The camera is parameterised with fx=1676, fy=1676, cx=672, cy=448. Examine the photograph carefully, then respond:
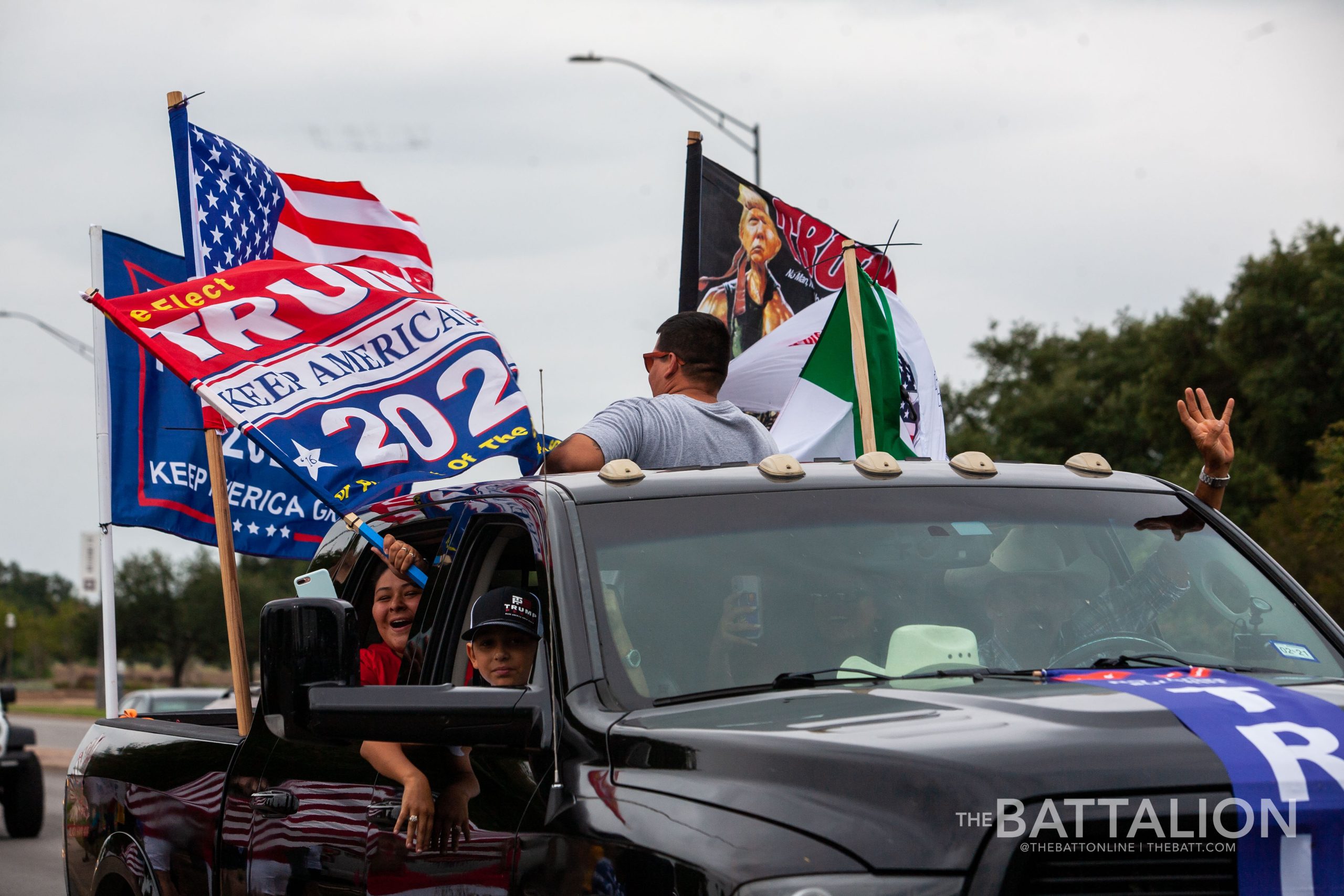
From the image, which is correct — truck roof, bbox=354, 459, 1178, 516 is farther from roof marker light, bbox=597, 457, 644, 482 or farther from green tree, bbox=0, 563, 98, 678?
green tree, bbox=0, 563, 98, 678

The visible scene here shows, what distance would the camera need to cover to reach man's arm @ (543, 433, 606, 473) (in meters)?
4.82

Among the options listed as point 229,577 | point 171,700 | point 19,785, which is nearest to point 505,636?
point 229,577

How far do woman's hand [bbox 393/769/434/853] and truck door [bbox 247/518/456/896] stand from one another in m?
0.18

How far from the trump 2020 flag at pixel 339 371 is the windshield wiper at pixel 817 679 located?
3.35m

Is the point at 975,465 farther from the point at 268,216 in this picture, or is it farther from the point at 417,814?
the point at 268,216

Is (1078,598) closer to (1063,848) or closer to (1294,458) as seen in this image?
(1063,848)

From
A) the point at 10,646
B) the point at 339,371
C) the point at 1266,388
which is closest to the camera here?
the point at 339,371

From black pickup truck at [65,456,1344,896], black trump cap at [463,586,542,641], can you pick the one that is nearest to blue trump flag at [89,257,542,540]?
black pickup truck at [65,456,1344,896]

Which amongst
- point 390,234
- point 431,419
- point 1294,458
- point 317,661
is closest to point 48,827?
point 390,234

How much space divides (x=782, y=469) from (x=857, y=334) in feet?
11.6

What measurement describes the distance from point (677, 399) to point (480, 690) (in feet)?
7.34

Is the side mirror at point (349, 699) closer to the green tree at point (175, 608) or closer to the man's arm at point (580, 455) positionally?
the man's arm at point (580, 455)

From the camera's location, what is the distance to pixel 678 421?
17.0 ft

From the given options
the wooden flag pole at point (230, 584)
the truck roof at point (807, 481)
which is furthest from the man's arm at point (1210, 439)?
the wooden flag pole at point (230, 584)
